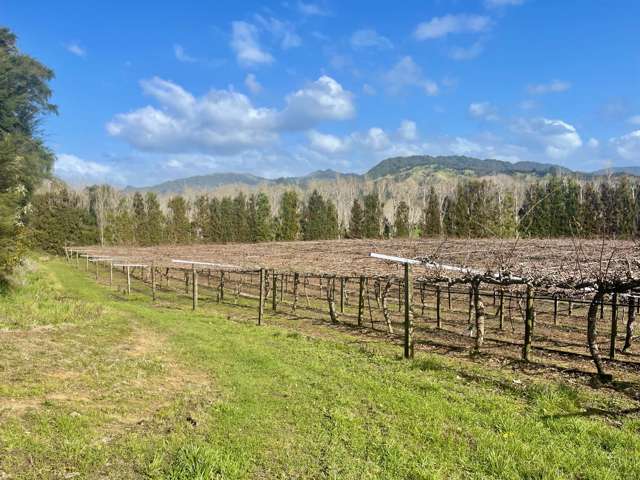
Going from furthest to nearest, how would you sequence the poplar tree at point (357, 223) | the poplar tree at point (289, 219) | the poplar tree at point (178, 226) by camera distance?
the poplar tree at point (178, 226) < the poplar tree at point (289, 219) < the poplar tree at point (357, 223)

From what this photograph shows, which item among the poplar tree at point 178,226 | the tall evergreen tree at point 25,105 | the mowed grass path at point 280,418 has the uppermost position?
the tall evergreen tree at point 25,105

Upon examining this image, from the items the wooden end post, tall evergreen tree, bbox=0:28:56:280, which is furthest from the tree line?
the wooden end post

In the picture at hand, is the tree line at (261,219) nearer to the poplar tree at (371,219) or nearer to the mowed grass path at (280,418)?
the poplar tree at (371,219)

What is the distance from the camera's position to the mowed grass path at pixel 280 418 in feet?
16.6

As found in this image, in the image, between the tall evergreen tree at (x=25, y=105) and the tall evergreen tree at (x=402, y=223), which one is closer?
the tall evergreen tree at (x=25, y=105)

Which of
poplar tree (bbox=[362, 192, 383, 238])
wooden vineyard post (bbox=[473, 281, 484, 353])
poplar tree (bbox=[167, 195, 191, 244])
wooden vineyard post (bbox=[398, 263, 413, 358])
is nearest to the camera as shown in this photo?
wooden vineyard post (bbox=[398, 263, 413, 358])

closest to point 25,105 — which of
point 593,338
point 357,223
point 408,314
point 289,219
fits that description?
point 408,314

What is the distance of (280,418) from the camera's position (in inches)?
258

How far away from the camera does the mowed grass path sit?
5059 millimetres

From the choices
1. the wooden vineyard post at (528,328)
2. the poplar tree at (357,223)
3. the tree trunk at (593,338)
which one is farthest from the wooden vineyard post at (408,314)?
the poplar tree at (357,223)

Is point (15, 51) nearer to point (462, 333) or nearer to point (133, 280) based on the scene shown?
point (133, 280)

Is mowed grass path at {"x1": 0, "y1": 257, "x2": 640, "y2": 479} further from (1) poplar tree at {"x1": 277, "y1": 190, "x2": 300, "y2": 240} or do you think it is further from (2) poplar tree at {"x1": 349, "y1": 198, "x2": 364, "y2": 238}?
(1) poplar tree at {"x1": 277, "y1": 190, "x2": 300, "y2": 240}

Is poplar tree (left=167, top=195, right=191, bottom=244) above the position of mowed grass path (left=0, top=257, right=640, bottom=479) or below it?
above

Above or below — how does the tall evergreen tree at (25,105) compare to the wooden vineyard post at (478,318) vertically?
above
